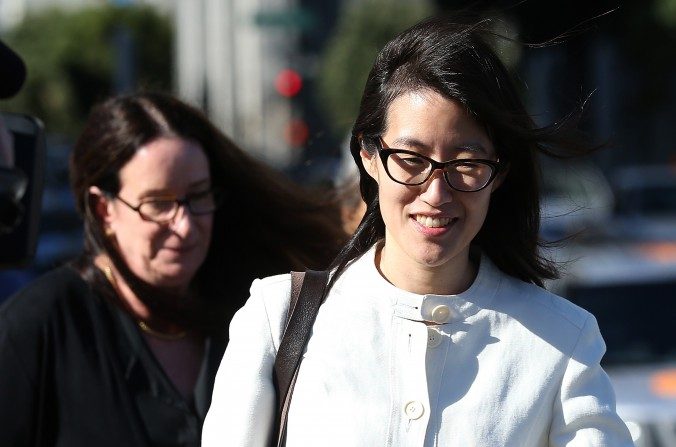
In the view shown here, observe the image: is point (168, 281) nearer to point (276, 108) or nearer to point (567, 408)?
point (567, 408)

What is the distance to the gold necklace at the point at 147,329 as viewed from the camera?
3334mm

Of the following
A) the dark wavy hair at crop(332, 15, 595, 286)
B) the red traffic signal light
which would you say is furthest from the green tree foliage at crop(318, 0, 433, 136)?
the dark wavy hair at crop(332, 15, 595, 286)

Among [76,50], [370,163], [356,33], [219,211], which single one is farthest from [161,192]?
[76,50]

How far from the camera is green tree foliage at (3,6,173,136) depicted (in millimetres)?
52531

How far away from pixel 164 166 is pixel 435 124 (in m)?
1.28

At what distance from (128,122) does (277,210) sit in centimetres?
49

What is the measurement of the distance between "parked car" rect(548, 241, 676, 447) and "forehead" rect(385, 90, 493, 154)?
152 inches

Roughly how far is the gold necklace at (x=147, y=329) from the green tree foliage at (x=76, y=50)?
4710 centimetres

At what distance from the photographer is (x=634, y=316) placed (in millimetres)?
6582

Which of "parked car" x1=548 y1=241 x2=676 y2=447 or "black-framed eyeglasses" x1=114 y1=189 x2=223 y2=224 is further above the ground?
"black-framed eyeglasses" x1=114 y1=189 x2=223 y2=224

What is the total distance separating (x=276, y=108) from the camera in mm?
51500

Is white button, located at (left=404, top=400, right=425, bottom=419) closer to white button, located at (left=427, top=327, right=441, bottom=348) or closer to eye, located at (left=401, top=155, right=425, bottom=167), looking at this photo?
white button, located at (left=427, top=327, right=441, bottom=348)

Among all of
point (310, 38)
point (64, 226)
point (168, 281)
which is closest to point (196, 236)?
point (168, 281)

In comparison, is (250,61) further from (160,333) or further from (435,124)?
(435,124)
